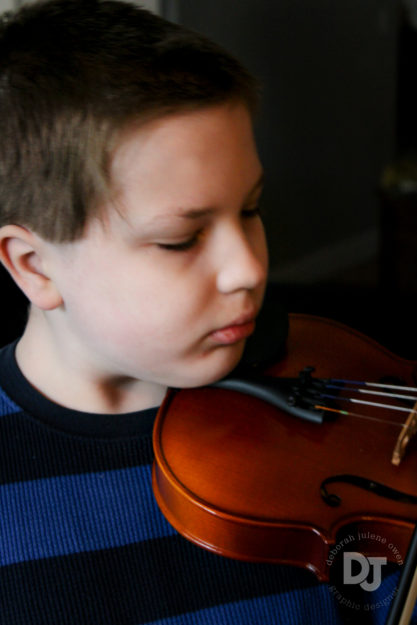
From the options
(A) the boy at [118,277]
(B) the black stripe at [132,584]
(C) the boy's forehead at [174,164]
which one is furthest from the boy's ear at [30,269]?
(B) the black stripe at [132,584]

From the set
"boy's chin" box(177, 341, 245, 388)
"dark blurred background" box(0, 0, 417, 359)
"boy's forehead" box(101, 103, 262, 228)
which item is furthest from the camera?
"dark blurred background" box(0, 0, 417, 359)

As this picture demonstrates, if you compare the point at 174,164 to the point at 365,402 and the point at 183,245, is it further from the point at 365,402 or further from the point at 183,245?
the point at 365,402

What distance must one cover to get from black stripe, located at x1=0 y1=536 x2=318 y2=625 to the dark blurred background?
1.35m

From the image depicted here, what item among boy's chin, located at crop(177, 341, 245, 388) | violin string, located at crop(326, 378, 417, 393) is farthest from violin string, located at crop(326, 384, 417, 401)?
boy's chin, located at crop(177, 341, 245, 388)

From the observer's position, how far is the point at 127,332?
2.10ft

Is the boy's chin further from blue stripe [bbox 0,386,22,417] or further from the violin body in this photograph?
blue stripe [bbox 0,386,22,417]

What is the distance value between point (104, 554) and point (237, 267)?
0.31 m

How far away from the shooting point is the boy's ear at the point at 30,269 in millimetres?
662

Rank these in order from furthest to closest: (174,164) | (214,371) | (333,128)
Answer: (333,128), (214,371), (174,164)

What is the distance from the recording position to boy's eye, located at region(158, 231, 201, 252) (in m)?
0.61

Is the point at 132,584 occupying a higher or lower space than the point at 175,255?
lower

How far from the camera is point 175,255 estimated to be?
61cm

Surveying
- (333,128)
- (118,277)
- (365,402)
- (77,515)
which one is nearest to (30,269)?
(118,277)

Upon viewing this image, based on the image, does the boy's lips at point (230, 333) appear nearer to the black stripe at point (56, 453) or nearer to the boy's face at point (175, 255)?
the boy's face at point (175, 255)
